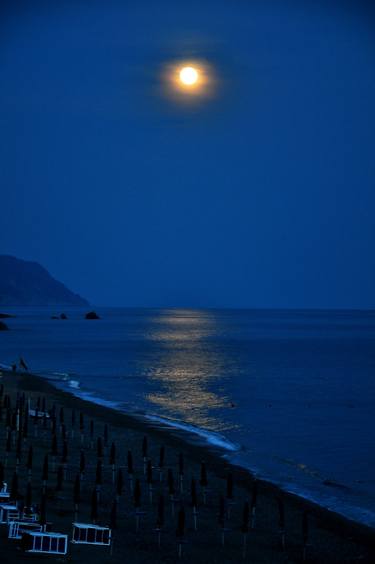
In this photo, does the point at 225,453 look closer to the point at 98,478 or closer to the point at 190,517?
the point at 98,478

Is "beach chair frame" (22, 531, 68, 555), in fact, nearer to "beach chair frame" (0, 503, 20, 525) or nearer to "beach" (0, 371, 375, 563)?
"beach" (0, 371, 375, 563)

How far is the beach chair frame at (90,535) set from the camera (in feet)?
59.6

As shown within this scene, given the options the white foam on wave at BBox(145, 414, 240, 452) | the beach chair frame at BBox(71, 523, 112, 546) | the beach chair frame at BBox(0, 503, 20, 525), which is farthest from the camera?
the white foam on wave at BBox(145, 414, 240, 452)

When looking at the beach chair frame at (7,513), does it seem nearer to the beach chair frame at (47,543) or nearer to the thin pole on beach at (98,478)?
the beach chair frame at (47,543)

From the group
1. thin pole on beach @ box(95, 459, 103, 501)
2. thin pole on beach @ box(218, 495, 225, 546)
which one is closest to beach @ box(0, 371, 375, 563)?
thin pole on beach @ box(218, 495, 225, 546)

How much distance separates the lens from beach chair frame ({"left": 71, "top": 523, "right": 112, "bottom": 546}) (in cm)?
1816

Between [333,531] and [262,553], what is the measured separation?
3456 millimetres

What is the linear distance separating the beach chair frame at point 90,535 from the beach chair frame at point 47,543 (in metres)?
1.17

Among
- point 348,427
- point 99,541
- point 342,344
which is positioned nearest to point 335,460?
point 348,427

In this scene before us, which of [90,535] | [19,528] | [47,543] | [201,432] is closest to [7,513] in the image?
[19,528]

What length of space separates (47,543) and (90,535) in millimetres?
1601

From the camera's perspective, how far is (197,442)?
1330 inches

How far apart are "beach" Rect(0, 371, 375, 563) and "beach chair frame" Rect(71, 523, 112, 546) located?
0.18 metres

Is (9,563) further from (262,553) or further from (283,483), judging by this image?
(283,483)
